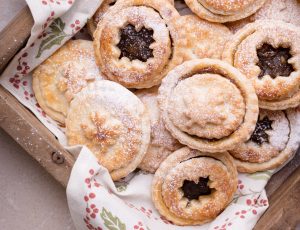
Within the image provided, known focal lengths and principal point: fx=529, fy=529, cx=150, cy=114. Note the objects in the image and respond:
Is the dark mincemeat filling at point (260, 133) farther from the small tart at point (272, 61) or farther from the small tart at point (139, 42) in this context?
the small tart at point (139, 42)

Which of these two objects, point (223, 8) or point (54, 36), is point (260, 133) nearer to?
point (223, 8)

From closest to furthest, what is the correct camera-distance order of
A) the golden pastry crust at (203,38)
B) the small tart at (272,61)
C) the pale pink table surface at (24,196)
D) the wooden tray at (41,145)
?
the wooden tray at (41,145) < the small tart at (272,61) < the golden pastry crust at (203,38) < the pale pink table surface at (24,196)

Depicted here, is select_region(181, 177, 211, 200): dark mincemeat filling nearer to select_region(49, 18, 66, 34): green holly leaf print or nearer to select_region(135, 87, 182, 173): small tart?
select_region(135, 87, 182, 173): small tart

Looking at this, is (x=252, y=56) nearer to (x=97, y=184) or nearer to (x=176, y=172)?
(x=176, y=172)

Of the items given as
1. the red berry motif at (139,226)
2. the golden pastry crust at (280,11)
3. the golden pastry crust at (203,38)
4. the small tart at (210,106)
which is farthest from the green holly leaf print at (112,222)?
the golden pastry crust at (280,11)

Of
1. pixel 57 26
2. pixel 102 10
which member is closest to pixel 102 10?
pixel 102 10
